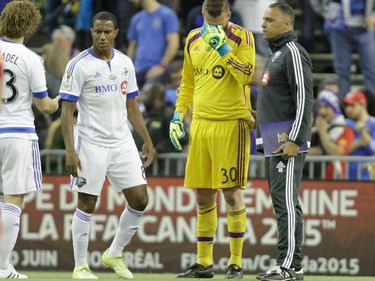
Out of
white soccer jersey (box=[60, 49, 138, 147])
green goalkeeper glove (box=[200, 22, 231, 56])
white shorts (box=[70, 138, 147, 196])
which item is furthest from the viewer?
white shorts (box=[70, 138, 147, 196])

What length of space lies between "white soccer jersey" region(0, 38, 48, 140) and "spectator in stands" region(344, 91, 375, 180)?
15.8 feet

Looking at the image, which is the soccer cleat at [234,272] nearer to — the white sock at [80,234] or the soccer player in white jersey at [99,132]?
the soccer player in white jersey at [99,132]

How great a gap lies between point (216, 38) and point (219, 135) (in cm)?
97

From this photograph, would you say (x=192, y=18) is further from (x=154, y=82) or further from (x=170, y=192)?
(x=170, y=192)

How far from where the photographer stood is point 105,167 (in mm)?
11008

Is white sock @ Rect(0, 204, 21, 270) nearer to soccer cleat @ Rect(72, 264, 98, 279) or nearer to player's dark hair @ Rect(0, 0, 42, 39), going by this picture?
soccer cleat @ Rect(72, 264, 98, 279)

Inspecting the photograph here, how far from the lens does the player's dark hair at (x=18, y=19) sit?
10547 millimetres

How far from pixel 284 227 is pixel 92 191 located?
185 centimetres

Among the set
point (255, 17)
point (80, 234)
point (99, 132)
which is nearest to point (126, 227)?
point (80, 234)

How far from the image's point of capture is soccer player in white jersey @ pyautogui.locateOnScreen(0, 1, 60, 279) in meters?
10.6

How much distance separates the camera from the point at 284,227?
10.2 metres

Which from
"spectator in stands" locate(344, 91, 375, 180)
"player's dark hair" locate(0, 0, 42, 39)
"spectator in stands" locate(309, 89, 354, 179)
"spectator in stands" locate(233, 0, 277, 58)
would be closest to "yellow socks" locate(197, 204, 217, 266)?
"player's dark hair" locate(0, 0, 42, 39)

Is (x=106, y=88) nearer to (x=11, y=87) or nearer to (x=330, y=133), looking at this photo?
(x=11, y=87)

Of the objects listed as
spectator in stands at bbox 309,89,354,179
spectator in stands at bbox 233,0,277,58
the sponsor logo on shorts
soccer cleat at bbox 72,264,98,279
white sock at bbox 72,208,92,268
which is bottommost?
soccer cleat at bbox 72,264,98,279
